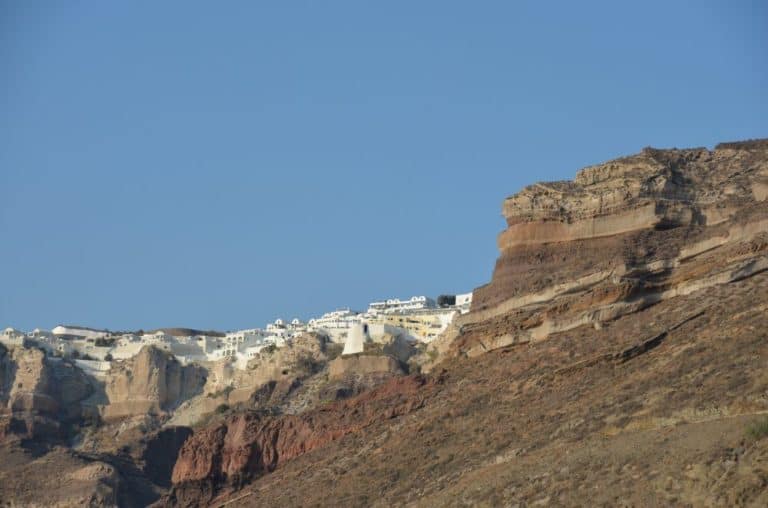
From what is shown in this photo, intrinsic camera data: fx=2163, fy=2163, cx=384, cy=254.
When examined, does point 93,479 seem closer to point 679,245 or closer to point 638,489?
point 679,245

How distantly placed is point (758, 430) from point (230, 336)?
3908 inches

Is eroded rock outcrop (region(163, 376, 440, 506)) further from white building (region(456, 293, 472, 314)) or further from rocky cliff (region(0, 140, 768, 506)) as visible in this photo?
white building (region(456, 293, 472, 314))

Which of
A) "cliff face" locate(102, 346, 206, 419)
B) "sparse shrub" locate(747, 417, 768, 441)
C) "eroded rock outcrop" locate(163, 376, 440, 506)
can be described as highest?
"cliff face" locate(102, 346, 206, 419)

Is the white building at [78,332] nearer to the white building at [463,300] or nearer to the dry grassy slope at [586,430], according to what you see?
the white building at [463,300]

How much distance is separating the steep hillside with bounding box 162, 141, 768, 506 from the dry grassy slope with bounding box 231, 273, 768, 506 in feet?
0.31

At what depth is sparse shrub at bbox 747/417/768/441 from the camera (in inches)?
2217

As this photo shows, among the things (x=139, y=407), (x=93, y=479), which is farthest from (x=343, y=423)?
(x=139, y=407)

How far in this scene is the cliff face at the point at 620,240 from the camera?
265ft

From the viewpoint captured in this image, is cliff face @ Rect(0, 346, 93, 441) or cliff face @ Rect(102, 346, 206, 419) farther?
cliff face @ Rect(102, 346, 206, 419)

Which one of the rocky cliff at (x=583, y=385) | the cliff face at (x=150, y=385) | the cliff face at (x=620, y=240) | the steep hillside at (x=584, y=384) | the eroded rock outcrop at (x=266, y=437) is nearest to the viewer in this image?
the rocky cliff at (x=583, y=385)

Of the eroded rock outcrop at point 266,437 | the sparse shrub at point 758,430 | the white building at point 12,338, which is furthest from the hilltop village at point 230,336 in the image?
the sparse shrub at point 758,430

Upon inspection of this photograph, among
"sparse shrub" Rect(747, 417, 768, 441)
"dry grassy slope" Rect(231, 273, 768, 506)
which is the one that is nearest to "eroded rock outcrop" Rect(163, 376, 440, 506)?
"dry grassy slope" Rect(231, 273, 768, 506)

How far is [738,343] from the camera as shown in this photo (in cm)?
6850

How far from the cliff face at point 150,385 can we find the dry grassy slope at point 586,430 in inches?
1902
